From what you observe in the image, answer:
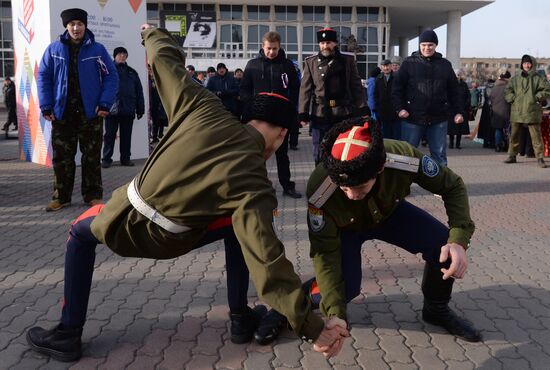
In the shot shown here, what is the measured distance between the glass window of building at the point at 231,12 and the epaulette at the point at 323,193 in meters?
41.4

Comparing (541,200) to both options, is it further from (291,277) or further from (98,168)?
(291,277)

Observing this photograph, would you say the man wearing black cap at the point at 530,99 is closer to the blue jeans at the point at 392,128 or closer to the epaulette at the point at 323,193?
the blue jeans at the point at 392,128

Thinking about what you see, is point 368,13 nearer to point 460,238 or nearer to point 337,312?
point 460,238

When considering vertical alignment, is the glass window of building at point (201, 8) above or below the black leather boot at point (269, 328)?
above

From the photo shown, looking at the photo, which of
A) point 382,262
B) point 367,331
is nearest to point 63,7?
point 382,262

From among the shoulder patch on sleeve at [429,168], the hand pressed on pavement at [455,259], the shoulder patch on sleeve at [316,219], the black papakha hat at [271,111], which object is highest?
the black papakha hat at [271,111]

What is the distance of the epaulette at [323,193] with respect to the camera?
293 centimetres

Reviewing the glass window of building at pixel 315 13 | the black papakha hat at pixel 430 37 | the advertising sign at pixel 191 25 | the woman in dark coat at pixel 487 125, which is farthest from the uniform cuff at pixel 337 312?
the glass window of building at pixel 315 13

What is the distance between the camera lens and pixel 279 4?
43.1 m

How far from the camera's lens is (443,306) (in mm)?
3459

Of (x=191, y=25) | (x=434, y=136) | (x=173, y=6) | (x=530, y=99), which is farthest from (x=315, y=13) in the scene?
(x=434, y=136)

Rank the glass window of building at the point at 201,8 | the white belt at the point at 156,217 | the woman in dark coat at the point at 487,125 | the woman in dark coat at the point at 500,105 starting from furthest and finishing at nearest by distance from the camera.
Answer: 1. the glass window of building at the point at 201,8
2. the woman in dark coat at the point at 487,125
3. the woman in dark coat at the point at 500,105
4. the white belt at the point at 156,217

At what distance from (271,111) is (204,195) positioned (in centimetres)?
47

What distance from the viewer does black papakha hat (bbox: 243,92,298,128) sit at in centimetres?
253
